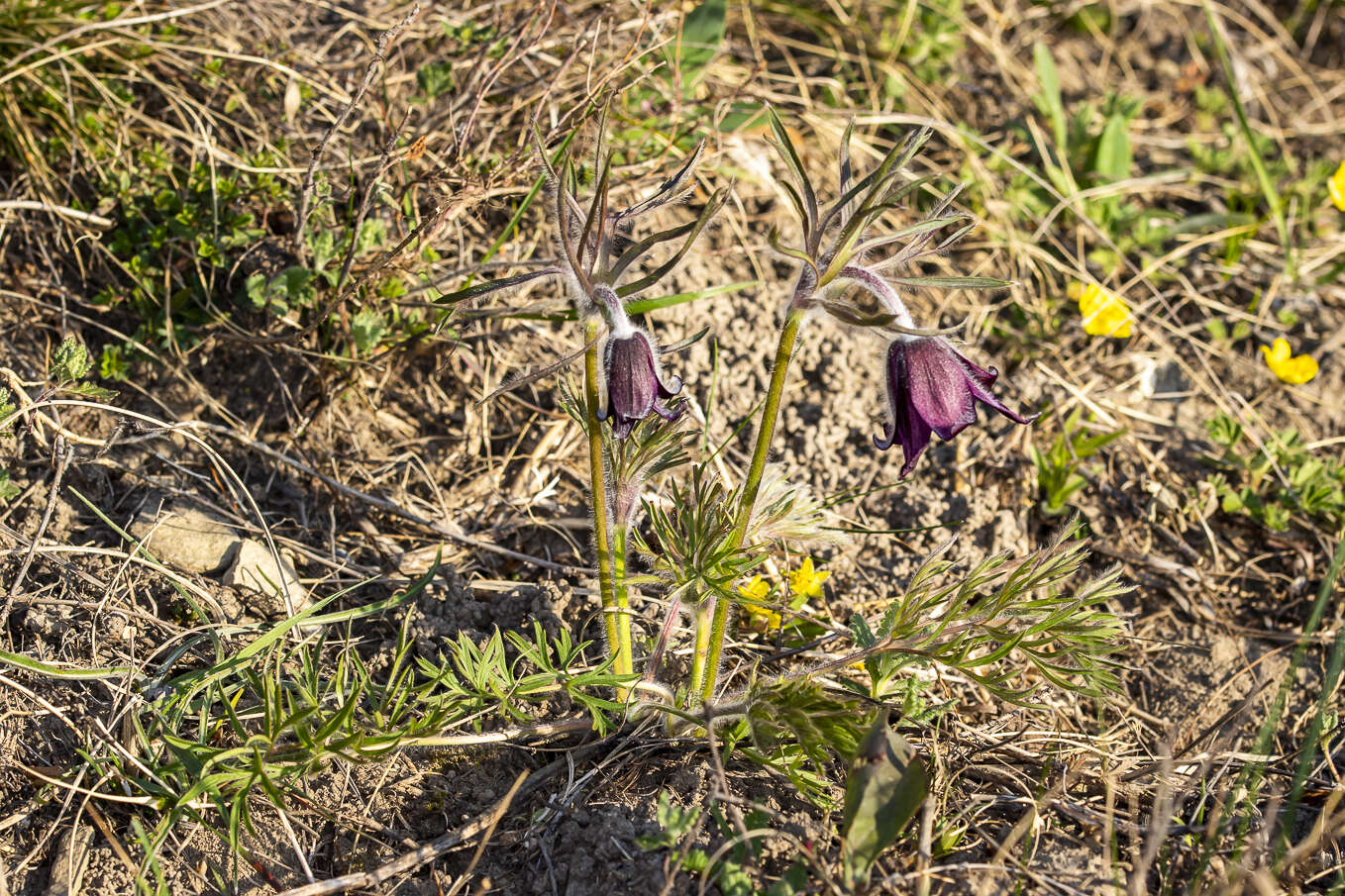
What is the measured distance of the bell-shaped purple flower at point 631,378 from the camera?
1.82m

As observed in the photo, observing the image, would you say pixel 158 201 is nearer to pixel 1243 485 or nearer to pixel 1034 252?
pixel 1034 252

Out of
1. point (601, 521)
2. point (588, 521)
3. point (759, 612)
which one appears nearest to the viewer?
point (601, 521)

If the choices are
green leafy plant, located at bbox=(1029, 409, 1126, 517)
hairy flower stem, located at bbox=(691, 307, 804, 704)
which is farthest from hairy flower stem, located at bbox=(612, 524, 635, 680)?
green leafy plant, located at bbox=(1029, 409, 1126, 517)

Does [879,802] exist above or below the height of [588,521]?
above

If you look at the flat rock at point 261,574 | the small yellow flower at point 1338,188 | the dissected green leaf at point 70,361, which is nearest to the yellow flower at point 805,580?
the flat rock at point 261,574

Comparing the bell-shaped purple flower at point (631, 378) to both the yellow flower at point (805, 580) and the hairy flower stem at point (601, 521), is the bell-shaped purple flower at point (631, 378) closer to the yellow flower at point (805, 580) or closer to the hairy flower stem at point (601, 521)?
the hairy flower stem at point (601, 521)

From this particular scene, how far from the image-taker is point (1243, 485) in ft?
10.1

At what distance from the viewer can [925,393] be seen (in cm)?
184

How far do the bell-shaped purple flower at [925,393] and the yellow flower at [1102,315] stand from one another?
158 cm

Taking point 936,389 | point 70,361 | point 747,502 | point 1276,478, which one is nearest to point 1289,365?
point 1276,478

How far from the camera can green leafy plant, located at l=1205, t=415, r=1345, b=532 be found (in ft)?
9.74

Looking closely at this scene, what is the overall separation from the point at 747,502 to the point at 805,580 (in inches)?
22.8

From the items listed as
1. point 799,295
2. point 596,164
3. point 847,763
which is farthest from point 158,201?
point 847,763

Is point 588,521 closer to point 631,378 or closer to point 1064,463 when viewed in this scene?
point 631,378
